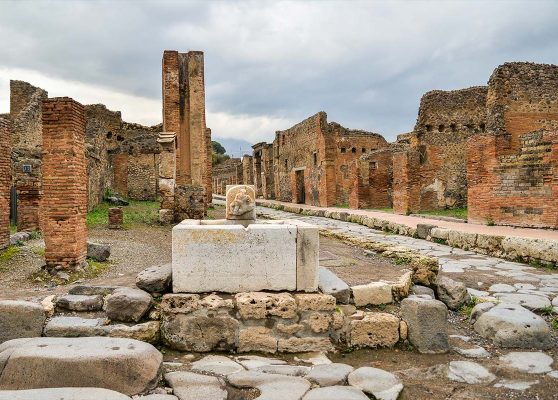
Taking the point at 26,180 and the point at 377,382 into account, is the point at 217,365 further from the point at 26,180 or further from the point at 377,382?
the point at 26,180

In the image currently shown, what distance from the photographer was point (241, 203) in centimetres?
505

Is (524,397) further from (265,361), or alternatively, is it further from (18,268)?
(18,268)

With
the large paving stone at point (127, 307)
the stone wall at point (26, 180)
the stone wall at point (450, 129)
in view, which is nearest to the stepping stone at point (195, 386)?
the large paving stone at point (127, 307)

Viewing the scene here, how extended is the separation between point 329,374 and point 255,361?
30.8 inches

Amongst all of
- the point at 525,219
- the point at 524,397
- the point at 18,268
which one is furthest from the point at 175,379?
the point at 525,219

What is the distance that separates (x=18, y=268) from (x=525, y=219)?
1127 centimetres

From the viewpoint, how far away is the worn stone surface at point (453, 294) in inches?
203

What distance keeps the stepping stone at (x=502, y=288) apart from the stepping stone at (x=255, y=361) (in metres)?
3.39

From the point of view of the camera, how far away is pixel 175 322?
4.15m

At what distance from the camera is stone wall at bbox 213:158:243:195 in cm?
4291

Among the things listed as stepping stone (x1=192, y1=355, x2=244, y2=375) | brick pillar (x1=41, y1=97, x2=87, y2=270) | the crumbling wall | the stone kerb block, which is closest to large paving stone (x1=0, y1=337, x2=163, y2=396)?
stepping stone (x1=192, y1=355, x2=244, y2=375)

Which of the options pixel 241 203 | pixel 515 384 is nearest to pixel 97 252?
pixel 241 203

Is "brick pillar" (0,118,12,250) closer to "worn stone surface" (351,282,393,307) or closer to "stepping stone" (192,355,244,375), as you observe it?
"stepping stone" (192,355,244,375)

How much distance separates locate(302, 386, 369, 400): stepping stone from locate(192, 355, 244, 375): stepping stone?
0.83 m
